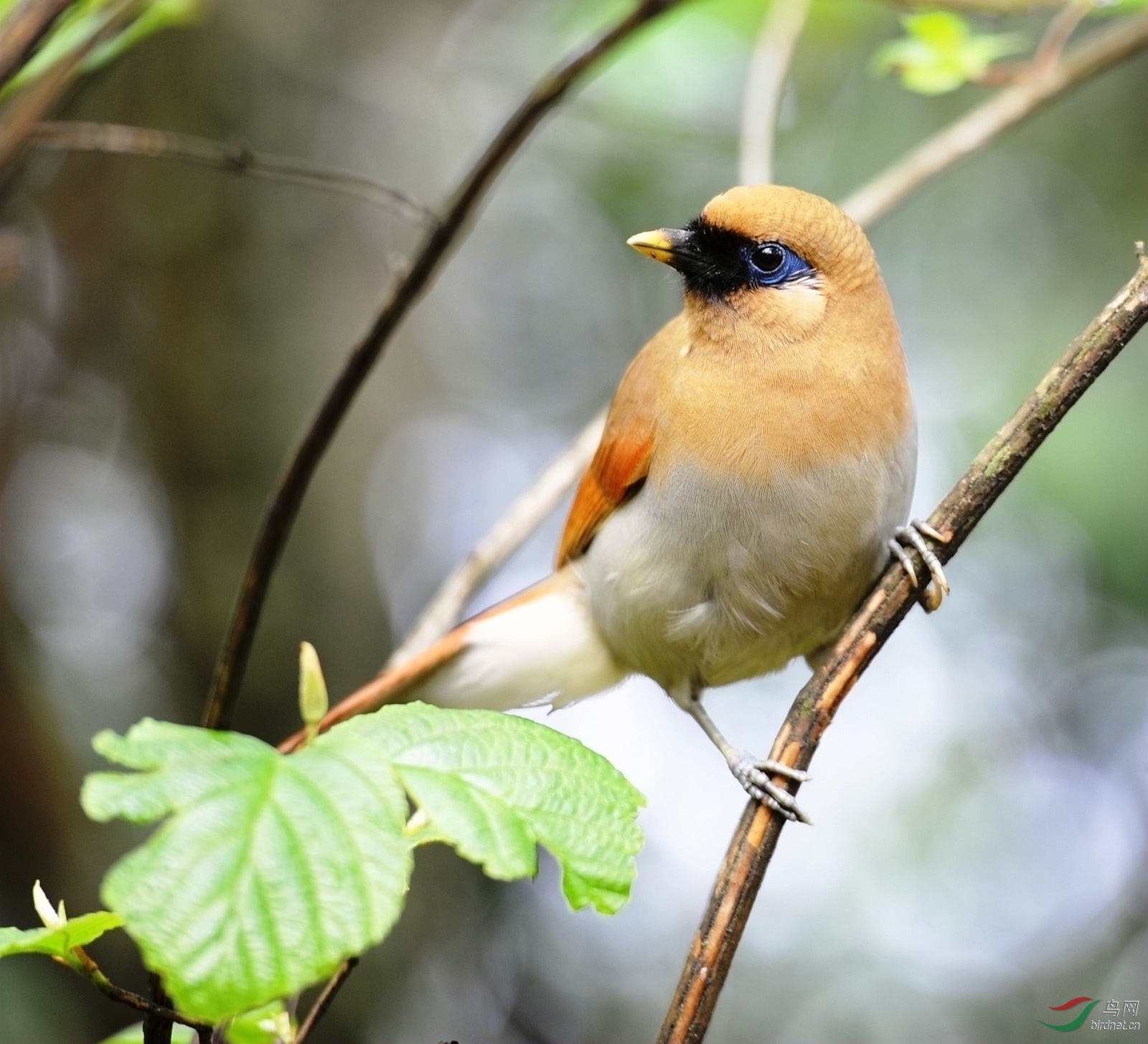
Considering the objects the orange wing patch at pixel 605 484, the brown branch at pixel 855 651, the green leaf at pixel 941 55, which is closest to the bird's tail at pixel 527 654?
the orange wing patch at pixel 605 484

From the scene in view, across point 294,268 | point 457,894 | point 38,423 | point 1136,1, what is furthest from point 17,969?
point 1136,1

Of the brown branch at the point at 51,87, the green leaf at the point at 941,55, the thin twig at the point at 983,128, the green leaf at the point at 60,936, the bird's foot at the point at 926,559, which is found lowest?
the green leaf at the point at 60,936

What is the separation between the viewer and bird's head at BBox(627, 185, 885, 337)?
7.59ft

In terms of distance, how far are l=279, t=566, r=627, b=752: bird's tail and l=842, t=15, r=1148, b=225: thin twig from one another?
114 centimetres

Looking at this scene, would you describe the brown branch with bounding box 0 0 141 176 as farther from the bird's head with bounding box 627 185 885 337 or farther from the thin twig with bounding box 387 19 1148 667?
the thin twig with bounding box 387 19 1148 667

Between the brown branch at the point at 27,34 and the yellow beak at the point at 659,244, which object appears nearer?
the brown branch at the point at 27,34

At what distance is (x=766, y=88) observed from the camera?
3025 mm

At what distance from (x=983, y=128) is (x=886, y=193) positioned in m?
0.28

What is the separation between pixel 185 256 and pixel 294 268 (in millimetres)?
386

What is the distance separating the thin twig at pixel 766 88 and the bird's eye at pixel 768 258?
1.67ft

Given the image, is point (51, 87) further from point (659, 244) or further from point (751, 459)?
point (751, 459)

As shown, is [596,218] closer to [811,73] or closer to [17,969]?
[811,73]

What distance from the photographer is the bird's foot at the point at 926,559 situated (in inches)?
71.1

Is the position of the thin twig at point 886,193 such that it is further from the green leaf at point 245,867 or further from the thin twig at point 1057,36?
the green leaf at point 245,867
